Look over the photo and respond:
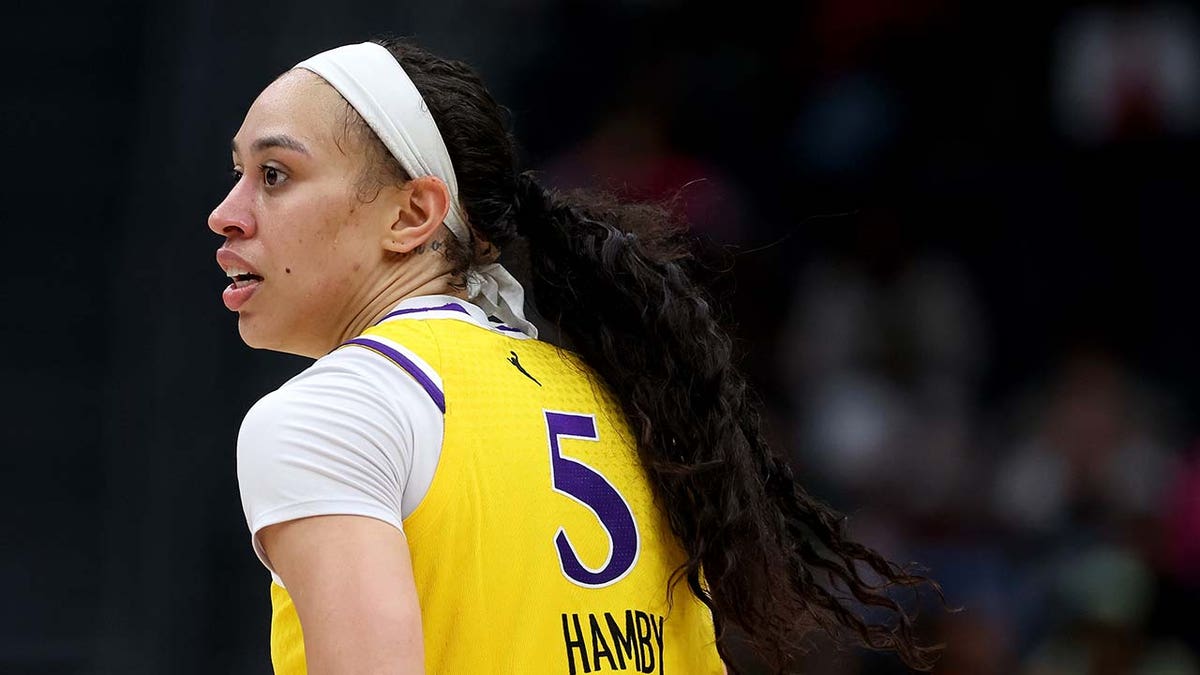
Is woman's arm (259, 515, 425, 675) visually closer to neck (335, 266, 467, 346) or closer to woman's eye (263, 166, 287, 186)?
neck (335, 266, 467, 346)

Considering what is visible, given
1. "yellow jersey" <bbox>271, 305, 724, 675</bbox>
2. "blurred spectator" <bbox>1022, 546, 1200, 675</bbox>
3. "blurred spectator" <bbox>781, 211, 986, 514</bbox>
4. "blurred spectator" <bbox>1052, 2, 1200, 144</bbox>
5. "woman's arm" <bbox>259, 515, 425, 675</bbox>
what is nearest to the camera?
"woman's arm" <bbox>259, 515, 425, 675</bbox>

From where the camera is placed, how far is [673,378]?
245 cm

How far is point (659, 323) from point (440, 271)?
342 mm

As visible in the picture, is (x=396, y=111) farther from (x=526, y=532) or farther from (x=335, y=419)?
(x=526, y=532)

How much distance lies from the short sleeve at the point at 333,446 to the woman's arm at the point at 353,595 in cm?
2

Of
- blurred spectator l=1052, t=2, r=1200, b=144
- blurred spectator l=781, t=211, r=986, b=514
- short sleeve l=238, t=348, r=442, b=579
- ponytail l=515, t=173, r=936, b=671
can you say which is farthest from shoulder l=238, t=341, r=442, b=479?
blurred spectator l=1052, t=2, r=1200, b=144

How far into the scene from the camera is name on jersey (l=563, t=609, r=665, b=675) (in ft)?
7.05

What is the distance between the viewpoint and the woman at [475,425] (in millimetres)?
1982

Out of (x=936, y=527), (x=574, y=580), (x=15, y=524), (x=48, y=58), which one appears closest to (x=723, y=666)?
(x=574, y=580)

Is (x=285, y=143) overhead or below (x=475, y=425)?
overhead

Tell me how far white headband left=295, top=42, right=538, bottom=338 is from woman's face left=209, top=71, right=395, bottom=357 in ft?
0.10

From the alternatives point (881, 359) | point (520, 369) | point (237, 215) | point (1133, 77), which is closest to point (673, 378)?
point (520, 369)

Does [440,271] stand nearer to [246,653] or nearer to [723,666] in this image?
[723,666]

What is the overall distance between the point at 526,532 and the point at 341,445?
0.29 m
